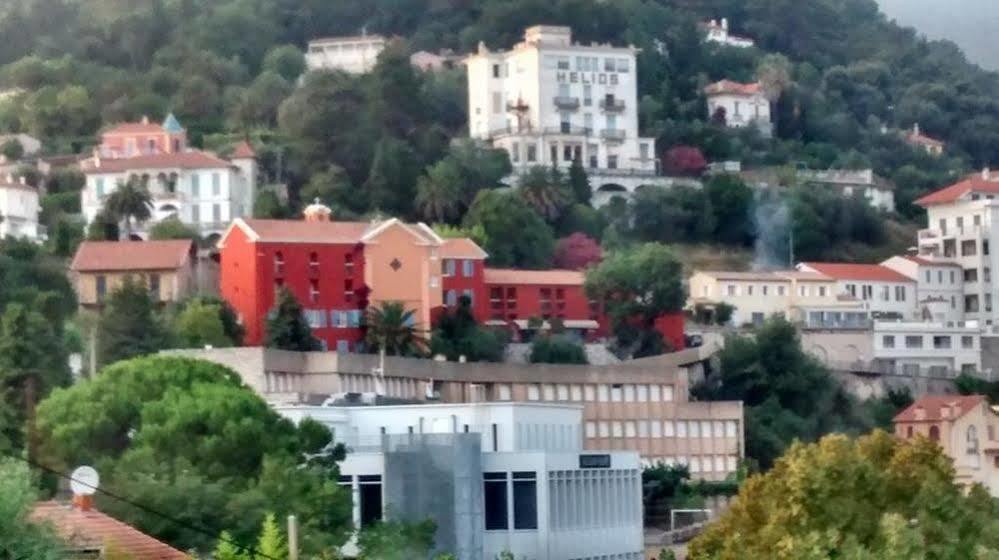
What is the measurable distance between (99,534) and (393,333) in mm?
59348

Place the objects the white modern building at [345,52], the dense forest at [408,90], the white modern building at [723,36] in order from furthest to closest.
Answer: the white modern building at [723,36]
the white modern building at [345,52]
the dense forest at [408,90]

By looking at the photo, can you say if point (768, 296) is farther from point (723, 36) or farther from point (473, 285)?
point (723, 36)

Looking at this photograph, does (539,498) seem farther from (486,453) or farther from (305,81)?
(305,81)

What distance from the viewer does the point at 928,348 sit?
116 m

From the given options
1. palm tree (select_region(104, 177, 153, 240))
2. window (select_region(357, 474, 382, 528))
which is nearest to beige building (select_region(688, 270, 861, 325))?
palm tree (select_region(104, 177, 153, 240))

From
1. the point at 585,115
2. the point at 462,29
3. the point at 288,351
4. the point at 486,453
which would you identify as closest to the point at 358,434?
the point at 486,453

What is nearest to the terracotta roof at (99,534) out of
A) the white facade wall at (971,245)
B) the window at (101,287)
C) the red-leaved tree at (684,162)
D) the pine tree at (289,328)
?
the pine tree at (289,328)

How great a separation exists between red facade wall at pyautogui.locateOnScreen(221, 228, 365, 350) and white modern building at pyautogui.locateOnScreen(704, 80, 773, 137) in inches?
1771

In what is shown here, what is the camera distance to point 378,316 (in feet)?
325

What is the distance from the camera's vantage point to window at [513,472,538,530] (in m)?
70.2

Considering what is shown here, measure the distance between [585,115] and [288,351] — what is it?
142 feet

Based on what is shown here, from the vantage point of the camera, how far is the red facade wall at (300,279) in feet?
327

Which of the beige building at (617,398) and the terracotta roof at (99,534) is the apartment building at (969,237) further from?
the terracotta roof at (99,534)

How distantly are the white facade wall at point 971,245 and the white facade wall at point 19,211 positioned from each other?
34.1 m
